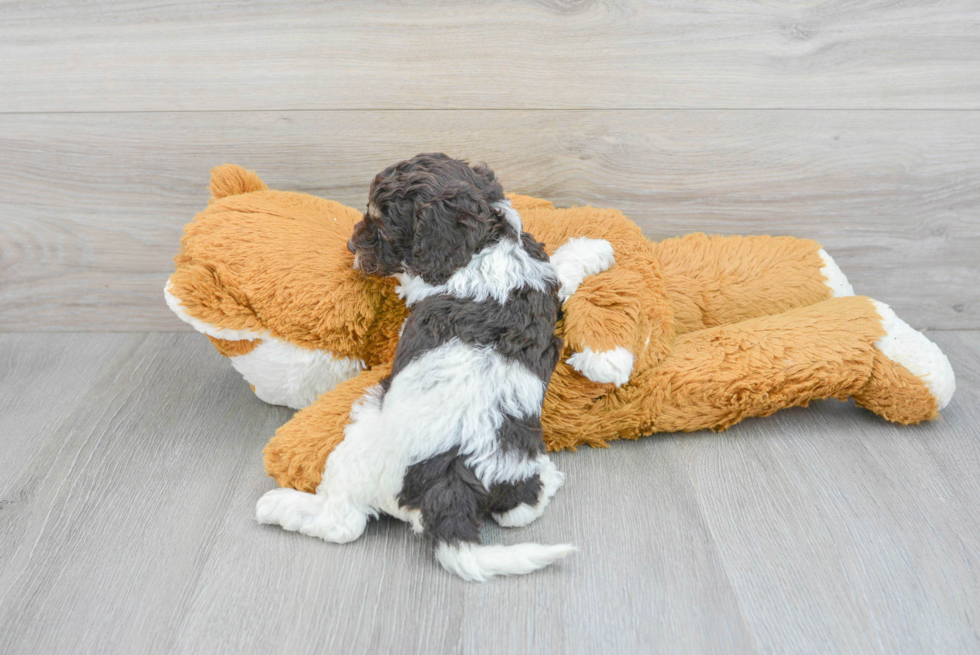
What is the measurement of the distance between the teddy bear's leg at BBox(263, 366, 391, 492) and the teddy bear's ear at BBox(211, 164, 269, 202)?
0.51 metres

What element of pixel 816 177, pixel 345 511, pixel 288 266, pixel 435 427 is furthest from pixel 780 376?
pixel 288 266

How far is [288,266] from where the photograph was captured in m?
1.38

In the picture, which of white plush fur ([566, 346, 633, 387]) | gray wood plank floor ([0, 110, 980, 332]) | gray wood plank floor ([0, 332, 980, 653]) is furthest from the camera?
gray wood plank floor ([0, 110, 980, 332])

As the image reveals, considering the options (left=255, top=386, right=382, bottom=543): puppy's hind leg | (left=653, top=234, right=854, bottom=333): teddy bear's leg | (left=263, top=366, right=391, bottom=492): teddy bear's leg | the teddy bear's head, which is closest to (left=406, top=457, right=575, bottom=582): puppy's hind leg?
(left=255, top=386, right=382, bottom=543): puppy's hind leg

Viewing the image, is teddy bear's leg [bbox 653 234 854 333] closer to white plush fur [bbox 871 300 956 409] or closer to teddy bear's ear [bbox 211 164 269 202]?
white plush fur [bbox 871 300 956 409]

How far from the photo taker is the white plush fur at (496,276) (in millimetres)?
1191

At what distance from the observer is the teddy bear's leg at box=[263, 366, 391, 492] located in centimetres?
124

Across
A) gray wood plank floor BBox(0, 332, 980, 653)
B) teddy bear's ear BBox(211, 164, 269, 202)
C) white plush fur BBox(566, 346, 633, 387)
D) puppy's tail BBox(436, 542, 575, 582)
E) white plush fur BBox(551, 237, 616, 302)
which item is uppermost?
teddy bear's ear BBox(211, 164, 269, 202)

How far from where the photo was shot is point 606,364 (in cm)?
130

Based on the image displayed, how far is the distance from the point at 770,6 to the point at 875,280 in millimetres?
751

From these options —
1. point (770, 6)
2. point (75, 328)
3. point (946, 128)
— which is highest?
point (770, 6)

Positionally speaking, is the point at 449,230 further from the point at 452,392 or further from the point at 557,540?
the point at 557,540

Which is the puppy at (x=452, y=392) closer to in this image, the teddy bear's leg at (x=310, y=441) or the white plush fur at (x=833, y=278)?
the teddy bear's leg at (x=310, y=441)

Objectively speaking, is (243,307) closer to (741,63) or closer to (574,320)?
(574,320)
